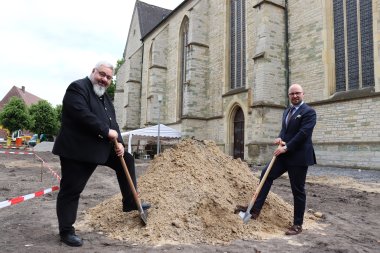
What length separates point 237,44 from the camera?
1891 cm

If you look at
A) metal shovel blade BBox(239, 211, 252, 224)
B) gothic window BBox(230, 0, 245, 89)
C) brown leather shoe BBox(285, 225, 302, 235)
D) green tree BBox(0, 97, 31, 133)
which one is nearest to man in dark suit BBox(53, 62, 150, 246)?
metal shovel blade BBox(239, 211, 252, 224)

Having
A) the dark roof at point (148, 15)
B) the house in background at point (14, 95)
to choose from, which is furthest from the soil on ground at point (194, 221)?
the house in background at point (14, 95)

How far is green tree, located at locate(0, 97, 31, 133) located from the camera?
3441 cm

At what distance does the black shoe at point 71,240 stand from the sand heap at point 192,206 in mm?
432

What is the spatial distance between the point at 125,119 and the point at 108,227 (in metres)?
29.0

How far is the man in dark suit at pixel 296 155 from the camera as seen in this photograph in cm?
373

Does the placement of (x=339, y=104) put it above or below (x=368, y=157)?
above

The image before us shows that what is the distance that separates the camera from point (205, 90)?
813 inches

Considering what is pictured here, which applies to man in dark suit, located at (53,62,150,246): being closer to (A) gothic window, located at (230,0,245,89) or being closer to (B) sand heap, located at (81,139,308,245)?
(B) sand heap, located at (81,139,308,245)

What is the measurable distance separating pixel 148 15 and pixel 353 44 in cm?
2632

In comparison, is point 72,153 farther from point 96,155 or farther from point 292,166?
point 292,166

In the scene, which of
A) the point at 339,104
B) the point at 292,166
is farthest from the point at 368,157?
the point at 292,166

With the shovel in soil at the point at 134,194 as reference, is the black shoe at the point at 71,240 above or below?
below

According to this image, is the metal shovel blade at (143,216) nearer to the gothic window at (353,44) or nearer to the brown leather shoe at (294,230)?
the brown leather shoe at (294,230)
